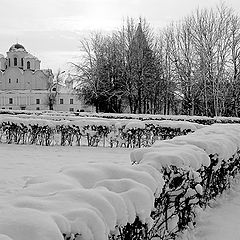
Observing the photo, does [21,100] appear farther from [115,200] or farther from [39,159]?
[115,200]

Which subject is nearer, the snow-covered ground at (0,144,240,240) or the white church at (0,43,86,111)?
the snow-covered ground at (0,144,240,240)

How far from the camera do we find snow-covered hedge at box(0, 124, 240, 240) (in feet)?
6.99

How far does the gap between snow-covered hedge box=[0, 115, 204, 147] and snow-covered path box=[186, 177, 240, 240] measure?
762cm

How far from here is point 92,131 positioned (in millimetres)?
14617

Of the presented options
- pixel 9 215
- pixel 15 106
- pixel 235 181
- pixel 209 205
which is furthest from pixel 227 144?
pixel 15 106

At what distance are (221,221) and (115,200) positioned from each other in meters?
3.16

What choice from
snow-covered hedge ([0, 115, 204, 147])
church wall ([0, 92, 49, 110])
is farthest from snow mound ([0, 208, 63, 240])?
church wall ([0, 92, 49, 110])

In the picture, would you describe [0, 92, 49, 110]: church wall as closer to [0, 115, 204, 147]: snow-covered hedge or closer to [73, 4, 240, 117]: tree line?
[73, 4, 240, 117]: tree line

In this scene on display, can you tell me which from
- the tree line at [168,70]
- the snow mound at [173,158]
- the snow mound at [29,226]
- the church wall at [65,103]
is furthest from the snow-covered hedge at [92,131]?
the church wall at [65,103]

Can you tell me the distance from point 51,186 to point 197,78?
117ft

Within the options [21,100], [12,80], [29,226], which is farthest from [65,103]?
[29,226]

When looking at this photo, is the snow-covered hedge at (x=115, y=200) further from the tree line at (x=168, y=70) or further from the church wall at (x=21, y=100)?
the church wall at (x=21, y=100)

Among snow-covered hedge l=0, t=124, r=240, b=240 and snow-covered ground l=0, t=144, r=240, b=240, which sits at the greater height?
snow-covered hedge l=0, t=124, r=240, b=240

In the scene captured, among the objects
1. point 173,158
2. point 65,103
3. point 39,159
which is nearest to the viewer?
point 173,158
